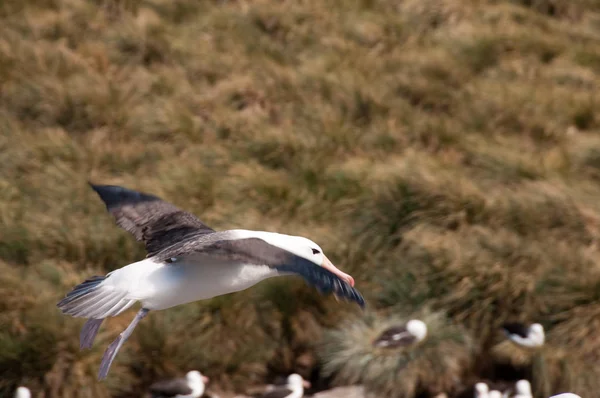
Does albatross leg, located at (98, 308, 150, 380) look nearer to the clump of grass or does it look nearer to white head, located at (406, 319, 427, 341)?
the clump of grass

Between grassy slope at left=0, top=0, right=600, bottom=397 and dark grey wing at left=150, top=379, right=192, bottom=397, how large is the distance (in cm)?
20

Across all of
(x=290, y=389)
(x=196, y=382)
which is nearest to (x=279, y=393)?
(x=290, y=389)

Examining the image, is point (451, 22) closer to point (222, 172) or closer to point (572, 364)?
point (222, 172)

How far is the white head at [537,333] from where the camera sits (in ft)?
18.4

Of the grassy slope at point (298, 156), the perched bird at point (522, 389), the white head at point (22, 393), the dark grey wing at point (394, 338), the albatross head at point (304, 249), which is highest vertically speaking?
the albatross head at point (304, 249)

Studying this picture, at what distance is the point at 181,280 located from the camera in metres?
3.73

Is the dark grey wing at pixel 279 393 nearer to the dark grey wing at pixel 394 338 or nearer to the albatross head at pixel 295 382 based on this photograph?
the albatross head at pixel 295 382

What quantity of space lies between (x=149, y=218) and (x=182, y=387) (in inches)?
43.2

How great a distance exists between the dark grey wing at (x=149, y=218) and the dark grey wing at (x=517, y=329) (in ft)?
7.10

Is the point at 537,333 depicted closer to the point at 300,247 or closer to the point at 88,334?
the point at 300,247

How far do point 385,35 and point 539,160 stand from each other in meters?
2.80

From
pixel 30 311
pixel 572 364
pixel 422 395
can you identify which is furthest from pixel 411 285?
pixel 30 311

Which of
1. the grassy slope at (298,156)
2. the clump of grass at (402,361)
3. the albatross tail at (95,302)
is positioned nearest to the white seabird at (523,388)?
the clump of grass at (402,361)

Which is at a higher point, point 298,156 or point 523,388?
point 298,156
